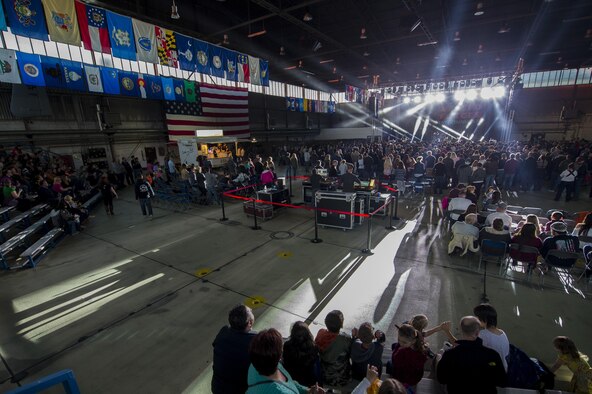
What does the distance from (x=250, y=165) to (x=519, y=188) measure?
13.0 m

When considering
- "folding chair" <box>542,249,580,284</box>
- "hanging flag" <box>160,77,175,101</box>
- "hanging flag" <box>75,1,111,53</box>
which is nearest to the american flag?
"hanging flag" <box>160,77,175,101</box>

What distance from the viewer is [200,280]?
18.2 feet

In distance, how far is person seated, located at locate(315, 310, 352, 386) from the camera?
8.29ft

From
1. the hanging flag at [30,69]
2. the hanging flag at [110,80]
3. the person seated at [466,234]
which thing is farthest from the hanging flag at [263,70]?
the person seated at [466,234]

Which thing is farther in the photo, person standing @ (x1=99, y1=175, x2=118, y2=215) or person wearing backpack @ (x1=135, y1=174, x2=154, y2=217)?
person standing @ (x1=99, y1=175, x2=118, y2=215)

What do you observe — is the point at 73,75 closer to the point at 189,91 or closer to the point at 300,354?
the point at 189,91

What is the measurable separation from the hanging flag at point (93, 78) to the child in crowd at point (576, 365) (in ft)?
62.0

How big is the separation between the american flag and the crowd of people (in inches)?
786

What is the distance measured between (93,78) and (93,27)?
4.90 m

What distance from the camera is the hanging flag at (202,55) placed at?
13711 mm

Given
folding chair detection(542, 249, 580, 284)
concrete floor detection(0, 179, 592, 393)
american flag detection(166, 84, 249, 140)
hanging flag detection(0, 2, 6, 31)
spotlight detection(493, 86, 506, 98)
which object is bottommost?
concrete floor detection(0, 179, 592, 393)

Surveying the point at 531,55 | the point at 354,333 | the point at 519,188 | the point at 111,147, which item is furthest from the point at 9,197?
the point at 531,55

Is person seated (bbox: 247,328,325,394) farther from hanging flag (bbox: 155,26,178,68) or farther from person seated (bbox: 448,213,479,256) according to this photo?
hanging flag (bbox: 155,26,178,68)

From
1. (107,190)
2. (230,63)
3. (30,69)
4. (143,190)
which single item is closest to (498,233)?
(143,190)
